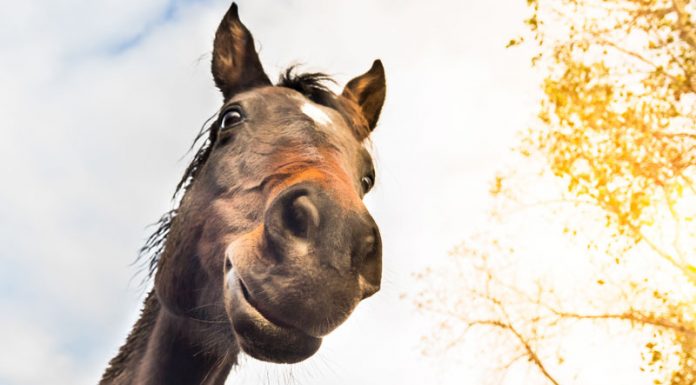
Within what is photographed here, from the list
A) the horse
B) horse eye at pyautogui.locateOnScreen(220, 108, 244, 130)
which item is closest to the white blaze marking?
the horse

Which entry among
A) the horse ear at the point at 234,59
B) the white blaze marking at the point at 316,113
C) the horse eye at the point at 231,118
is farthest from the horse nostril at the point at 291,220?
the horse ear at the point at 234,59

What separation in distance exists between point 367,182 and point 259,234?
126 centimetres

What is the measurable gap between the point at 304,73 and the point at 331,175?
69.5 inches

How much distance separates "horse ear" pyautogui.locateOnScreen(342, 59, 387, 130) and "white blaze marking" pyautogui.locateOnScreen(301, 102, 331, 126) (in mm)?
1228

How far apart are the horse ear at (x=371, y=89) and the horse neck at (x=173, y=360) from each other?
230 cm

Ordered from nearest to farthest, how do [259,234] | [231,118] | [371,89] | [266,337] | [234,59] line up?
[266,337], [259,234], [231,118], [234,59], [371,89]

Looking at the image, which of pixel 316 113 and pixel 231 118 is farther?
pixel 231 118

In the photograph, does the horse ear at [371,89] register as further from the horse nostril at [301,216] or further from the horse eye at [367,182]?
the horse nostril at [301,216]

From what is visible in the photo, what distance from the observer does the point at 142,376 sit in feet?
10.5

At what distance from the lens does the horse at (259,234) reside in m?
2.21

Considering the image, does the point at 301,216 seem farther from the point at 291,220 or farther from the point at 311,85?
the point at 311,85

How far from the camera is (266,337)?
2227 millimetres

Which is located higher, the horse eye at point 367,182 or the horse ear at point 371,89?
the horse ear at point 371,89

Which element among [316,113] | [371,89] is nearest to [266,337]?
[316,113]
